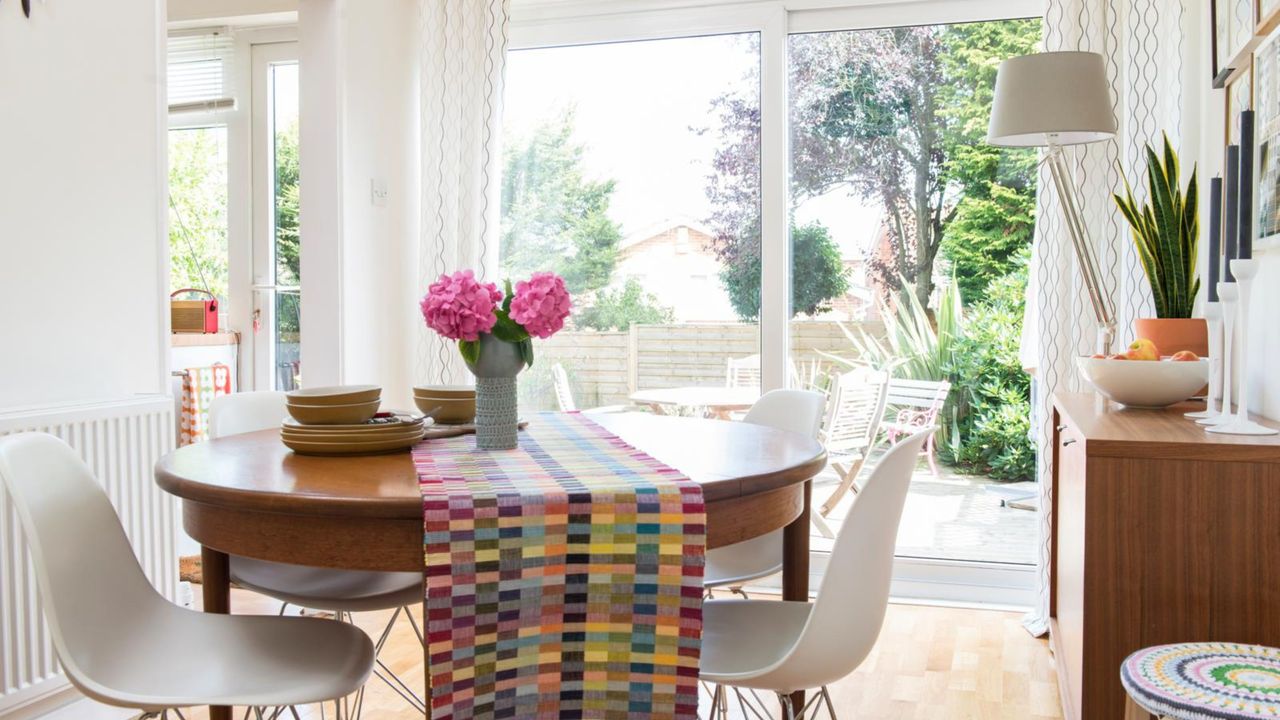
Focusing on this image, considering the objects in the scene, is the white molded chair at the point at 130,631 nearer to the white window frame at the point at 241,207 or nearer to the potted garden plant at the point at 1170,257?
the potted garden plant at the point at 1170,257

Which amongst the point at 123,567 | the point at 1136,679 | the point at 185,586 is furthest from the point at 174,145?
the point at 1136,679

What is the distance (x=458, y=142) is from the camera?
163 inches

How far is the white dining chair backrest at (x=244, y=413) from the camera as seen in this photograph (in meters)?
2.63

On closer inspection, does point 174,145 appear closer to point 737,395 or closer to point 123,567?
point 737,395

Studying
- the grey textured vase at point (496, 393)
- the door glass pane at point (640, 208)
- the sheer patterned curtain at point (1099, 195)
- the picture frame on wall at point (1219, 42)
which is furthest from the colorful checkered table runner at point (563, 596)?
the door glass pane at point (640, 208)

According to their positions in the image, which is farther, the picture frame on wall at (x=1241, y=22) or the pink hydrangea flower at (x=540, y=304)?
the picture frame on wall at (x=1241, y=22)

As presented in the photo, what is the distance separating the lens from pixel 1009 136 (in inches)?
120

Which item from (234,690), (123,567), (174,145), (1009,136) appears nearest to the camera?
(234,690)

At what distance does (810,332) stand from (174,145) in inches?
135

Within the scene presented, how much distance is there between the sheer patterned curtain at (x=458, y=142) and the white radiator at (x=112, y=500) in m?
1.41

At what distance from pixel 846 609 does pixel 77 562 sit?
1.33 meters

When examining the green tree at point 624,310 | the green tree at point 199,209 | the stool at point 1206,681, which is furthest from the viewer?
the green tree at point 199,209

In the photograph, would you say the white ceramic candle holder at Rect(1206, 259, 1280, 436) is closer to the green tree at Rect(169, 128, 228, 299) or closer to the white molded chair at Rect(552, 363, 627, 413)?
the white molded chair at Rect(552, 363, 627, 413)

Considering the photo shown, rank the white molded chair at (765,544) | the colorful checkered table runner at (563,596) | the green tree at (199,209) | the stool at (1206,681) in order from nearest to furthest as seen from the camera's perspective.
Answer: the stool at (1206,681) < the colorful checkered table runner at (563,596) < the white molded chair at (765,544) < the green tree at (199,209)
